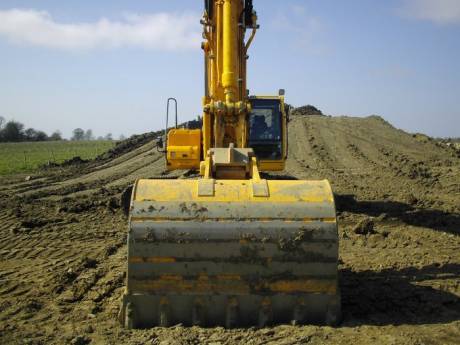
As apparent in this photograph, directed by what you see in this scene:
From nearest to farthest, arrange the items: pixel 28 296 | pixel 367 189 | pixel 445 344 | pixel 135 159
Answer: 1. pixel 445 344
2. pixel 28 296
3. pixel 367 189
4. pixel 135 159

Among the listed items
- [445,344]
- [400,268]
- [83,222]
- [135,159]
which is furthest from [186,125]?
[135,159]

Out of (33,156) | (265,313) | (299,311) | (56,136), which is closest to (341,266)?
(299,311)

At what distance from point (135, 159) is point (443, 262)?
813 inches

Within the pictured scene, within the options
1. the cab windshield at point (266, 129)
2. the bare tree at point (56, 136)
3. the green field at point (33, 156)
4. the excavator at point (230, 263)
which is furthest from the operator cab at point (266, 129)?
the bare tree at point (56, 136)

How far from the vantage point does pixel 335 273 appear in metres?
5.11

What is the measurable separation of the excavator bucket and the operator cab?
5781 mm

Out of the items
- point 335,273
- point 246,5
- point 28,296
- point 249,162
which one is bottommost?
point 28,296

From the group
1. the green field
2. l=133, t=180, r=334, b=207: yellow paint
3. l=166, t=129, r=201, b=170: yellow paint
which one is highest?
l=166, t=129, r=201, b=170: yellow paint

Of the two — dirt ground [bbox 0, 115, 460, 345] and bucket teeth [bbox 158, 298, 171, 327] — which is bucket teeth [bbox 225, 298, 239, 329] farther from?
bucket teeth [bbox 158, 298, 171, 327]

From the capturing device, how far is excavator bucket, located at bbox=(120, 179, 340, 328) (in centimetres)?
507

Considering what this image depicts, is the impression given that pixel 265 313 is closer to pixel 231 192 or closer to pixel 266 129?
pixel 231 192

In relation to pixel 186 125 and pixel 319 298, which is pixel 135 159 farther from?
pixel 319 298

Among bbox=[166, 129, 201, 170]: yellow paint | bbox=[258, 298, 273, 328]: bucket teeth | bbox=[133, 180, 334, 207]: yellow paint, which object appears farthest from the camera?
bbox=[166, 129, 201, 170]: yellow paint

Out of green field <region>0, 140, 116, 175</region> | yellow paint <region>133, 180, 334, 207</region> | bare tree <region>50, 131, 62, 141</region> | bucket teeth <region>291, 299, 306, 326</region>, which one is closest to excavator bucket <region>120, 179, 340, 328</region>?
bucket teeth <region>291, 299, 306, 326</region>
